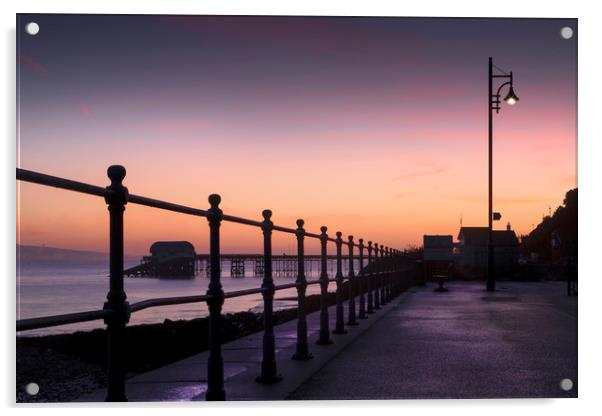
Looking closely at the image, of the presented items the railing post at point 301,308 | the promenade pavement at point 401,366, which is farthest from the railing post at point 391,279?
the railing post at point 301,308

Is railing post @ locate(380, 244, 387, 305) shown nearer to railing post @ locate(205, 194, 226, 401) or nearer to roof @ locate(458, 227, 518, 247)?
railing post @ locate(205, 194, 226, 401)

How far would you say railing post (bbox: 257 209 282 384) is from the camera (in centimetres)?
632

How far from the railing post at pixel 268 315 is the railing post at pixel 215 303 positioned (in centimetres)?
91

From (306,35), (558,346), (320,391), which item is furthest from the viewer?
(558,346)

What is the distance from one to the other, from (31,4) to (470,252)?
75.6 metres

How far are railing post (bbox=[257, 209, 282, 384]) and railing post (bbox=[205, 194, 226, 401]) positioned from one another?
36.0 inches

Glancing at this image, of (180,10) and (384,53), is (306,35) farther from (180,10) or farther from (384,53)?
(180,10)

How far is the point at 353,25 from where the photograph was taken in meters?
6.79

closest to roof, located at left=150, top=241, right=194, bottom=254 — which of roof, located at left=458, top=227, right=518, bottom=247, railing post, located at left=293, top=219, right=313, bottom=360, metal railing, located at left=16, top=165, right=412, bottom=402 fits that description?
Result: roof, located at left=458, top=227, right=518, bottom=247

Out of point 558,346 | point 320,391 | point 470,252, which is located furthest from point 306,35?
point 470,252

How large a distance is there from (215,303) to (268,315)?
1.38 metres

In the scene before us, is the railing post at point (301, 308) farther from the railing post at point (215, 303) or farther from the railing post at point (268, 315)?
the railing post at point (215, 303)

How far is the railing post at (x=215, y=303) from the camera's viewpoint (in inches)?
205

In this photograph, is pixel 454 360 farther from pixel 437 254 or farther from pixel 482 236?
pixel 482 236
